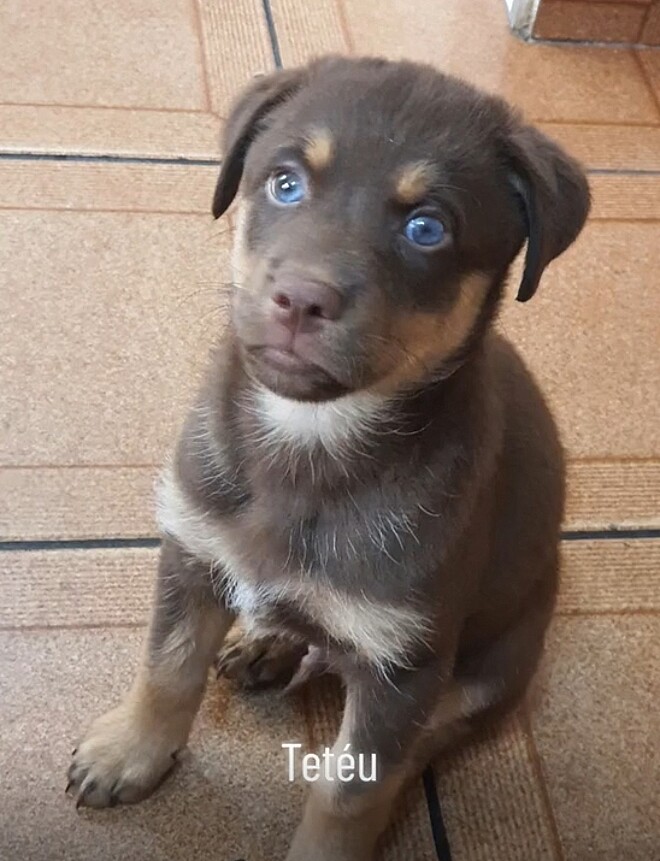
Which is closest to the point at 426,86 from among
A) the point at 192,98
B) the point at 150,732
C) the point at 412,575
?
the point at 412,575

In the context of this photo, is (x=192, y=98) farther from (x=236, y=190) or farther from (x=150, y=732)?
(x=150, y=732)

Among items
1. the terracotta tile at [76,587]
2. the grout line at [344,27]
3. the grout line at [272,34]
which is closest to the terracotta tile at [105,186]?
the grout line at [272,34]

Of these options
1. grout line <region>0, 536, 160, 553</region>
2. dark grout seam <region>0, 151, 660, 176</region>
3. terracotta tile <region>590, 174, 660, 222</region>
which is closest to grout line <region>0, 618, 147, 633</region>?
grout line <region>0, 536, 160, 553</region>

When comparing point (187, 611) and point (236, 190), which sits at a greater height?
point (236, 190)

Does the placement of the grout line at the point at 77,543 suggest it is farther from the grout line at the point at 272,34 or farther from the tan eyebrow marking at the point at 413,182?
the grout line at the point at 272,34

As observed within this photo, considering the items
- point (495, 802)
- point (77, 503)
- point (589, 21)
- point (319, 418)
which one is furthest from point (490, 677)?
point (589, 21)

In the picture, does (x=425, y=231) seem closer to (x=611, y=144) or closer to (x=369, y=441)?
(x=369, y=441)
